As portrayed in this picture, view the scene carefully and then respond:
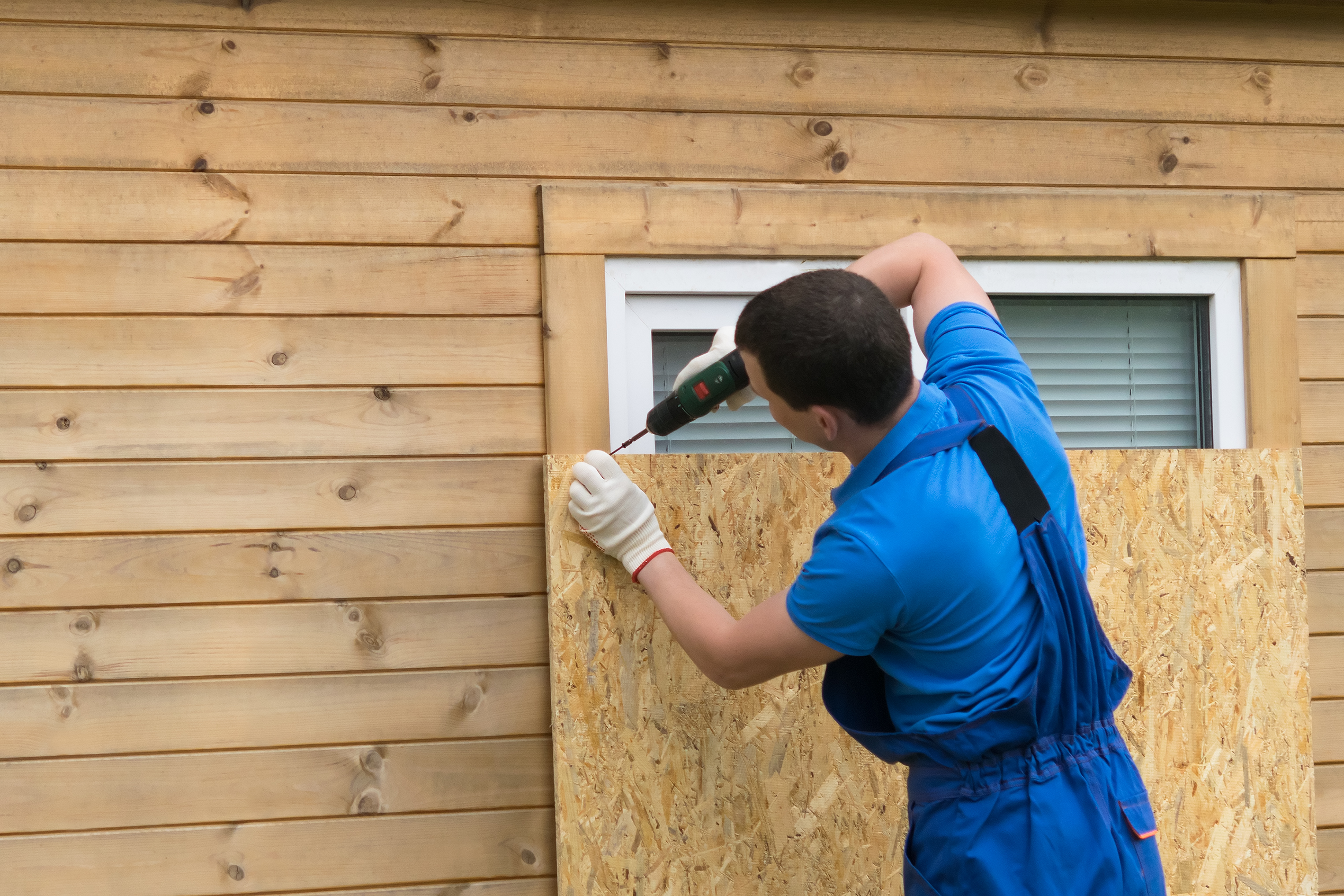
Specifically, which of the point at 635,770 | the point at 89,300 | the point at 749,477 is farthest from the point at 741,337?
the point at 89,300

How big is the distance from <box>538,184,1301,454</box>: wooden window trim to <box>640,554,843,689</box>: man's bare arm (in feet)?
1.27

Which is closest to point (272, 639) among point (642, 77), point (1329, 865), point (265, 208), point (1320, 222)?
point (265, 208)

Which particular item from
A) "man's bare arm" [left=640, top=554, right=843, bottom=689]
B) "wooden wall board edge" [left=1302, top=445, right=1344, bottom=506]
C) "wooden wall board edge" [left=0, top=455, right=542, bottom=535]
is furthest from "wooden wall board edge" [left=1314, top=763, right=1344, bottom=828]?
"wooden wall board edge" [left=0, top=455, right=542, bottom=535]

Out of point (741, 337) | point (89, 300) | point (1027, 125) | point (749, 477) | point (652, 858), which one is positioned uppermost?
point (1027, 125)

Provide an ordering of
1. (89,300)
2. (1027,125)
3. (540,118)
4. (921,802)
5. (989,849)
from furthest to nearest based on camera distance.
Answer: (1027,125), (540,118), (89,300), (921,802), (989,849)

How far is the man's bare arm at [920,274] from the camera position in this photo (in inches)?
73.7

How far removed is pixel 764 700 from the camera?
6.86ft

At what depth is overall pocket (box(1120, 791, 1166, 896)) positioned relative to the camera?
157 cm

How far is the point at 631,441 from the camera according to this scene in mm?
2014

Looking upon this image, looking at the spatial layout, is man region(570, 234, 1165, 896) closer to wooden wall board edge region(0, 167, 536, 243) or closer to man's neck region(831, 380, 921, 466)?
man's neck region(831, 380, 921, 466)

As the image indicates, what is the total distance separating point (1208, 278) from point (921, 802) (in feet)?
4.73

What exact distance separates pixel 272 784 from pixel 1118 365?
2047mm

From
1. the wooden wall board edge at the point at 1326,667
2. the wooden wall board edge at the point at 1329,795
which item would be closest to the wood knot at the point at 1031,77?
the wooden wall board edge at the point at 1326,667

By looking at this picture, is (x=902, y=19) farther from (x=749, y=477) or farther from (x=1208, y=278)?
(x=749, y=477)
